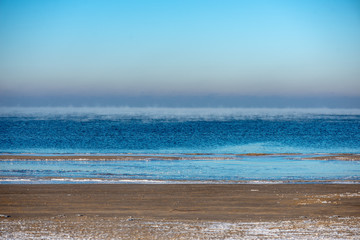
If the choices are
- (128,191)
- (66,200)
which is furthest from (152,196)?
(66,200)

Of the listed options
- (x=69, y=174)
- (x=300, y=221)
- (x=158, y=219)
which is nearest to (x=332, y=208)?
(x=300, y=221)

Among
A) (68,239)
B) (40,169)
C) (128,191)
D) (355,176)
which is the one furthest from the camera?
(40,169)

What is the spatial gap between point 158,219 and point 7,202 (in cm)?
388

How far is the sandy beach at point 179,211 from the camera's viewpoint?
7.50 metres

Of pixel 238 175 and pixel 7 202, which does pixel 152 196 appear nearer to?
pixel 7 202

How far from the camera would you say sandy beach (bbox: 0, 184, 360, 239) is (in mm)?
7500

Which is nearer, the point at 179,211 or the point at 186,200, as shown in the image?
the point at 179,211

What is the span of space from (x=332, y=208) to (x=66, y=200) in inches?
238

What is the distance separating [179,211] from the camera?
927cm

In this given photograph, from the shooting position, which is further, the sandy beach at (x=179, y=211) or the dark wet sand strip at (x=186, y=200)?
the dark wet sand strip at (x=186, y=200)

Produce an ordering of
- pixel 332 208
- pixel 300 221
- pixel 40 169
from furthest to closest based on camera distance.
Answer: pixel 40 169 < pixel 332 208 < pixel 300 221

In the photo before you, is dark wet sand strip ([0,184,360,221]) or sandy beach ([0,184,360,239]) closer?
sandy beach ([0,184,360,239])

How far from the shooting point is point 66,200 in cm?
1029

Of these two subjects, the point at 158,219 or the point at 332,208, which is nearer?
the point at 158,219
